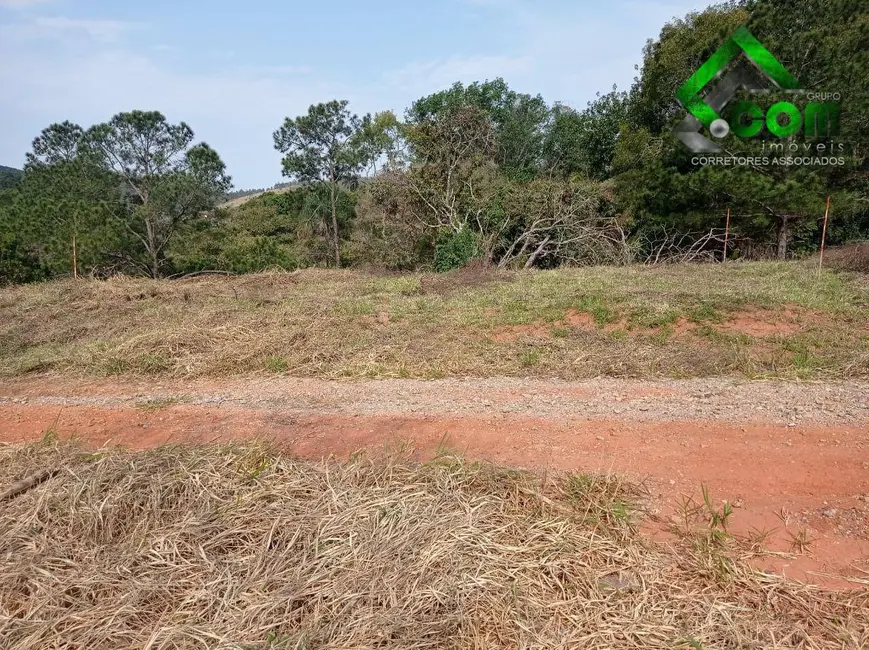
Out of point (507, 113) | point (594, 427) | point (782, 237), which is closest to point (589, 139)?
point (507, 113)

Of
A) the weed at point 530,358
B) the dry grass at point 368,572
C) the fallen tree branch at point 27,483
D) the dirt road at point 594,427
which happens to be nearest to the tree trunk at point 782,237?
the dirt road at point 594,427

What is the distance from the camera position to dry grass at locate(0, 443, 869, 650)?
2.03 m

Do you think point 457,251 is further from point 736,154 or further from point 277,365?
point 277,365

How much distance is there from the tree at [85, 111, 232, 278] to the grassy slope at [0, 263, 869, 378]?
736cm

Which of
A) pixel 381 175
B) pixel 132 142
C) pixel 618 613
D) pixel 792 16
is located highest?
pixel 792 16

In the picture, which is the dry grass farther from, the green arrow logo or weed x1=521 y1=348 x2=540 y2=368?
the green arrow logo

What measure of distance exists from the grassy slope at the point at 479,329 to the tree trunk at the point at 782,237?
344cm

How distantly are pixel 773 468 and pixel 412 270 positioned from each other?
50.4ft

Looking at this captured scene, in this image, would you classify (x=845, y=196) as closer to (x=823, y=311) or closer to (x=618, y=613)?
(x=823, y=311)

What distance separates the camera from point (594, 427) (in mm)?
3842

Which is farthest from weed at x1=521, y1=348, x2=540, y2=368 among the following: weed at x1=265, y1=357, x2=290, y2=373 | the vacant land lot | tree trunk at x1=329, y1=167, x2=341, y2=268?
tree trunk at x1=329, y1=167, x2=341, y2=268

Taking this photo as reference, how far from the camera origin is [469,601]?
215cm

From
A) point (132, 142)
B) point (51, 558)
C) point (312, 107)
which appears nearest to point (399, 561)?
point (51, 558)

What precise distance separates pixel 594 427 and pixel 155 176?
1975 cm
